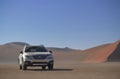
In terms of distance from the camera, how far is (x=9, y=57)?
443 ft

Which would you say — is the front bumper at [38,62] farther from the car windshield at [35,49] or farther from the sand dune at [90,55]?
the sand dune at [90,55]

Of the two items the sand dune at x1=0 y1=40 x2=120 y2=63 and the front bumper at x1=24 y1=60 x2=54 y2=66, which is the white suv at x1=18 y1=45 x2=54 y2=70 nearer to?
the front bumper at x1=24 y1=60 x2=54 y2=66

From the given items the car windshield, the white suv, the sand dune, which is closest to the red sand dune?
the sand dune

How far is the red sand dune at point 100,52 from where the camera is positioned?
10999 cm

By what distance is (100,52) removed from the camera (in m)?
120

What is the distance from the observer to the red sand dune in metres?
110

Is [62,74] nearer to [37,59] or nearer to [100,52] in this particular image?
[37,59]

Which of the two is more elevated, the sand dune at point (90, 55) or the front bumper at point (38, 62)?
the front bumper at point (38, 62)

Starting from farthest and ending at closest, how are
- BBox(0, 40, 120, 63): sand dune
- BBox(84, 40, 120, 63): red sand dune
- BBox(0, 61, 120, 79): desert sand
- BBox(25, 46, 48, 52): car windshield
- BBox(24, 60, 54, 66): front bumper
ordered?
BBox(84, 40, 120, 63): red sand dune, BBox(0, 40, 120, 63): sand dune, BBox(25, 46, 48, 52): car windshield, BBox(24, 60, 54, 66): front bumper, BBox(0, 61, 120, 79): desert sand

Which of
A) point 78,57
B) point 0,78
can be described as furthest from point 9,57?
point 0,78

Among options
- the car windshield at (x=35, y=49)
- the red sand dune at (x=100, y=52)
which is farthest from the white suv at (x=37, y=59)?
the red sand dune at (x=100, y=52)

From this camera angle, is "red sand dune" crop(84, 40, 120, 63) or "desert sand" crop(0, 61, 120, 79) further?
"red sand dune" crop(84, 40, 120, 63)

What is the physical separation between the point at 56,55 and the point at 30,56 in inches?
3968

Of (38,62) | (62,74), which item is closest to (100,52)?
(38,62)
